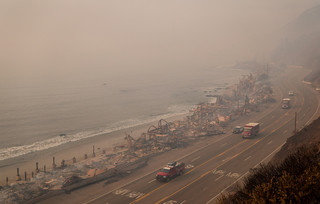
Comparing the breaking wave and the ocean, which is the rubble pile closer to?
the breaking wave

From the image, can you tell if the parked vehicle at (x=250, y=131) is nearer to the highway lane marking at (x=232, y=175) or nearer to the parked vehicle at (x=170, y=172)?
the highway lane marking at (x=232, y=175)

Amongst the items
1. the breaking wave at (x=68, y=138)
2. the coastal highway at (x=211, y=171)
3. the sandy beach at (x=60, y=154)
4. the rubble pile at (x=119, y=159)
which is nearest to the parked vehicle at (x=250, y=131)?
the coastal highway at (x=211, y=171)

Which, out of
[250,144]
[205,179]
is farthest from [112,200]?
[250,144]

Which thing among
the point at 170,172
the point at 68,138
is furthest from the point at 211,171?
the point at 68,138

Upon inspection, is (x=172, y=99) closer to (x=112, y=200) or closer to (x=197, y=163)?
(x=197, y=163)

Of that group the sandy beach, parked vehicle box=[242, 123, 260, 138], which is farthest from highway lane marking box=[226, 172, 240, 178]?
the sandy beach

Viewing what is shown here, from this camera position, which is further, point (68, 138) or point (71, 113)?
point (71, 113)

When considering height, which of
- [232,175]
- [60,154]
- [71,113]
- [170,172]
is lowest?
[60,154]

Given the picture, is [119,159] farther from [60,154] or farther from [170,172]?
[60,154]
